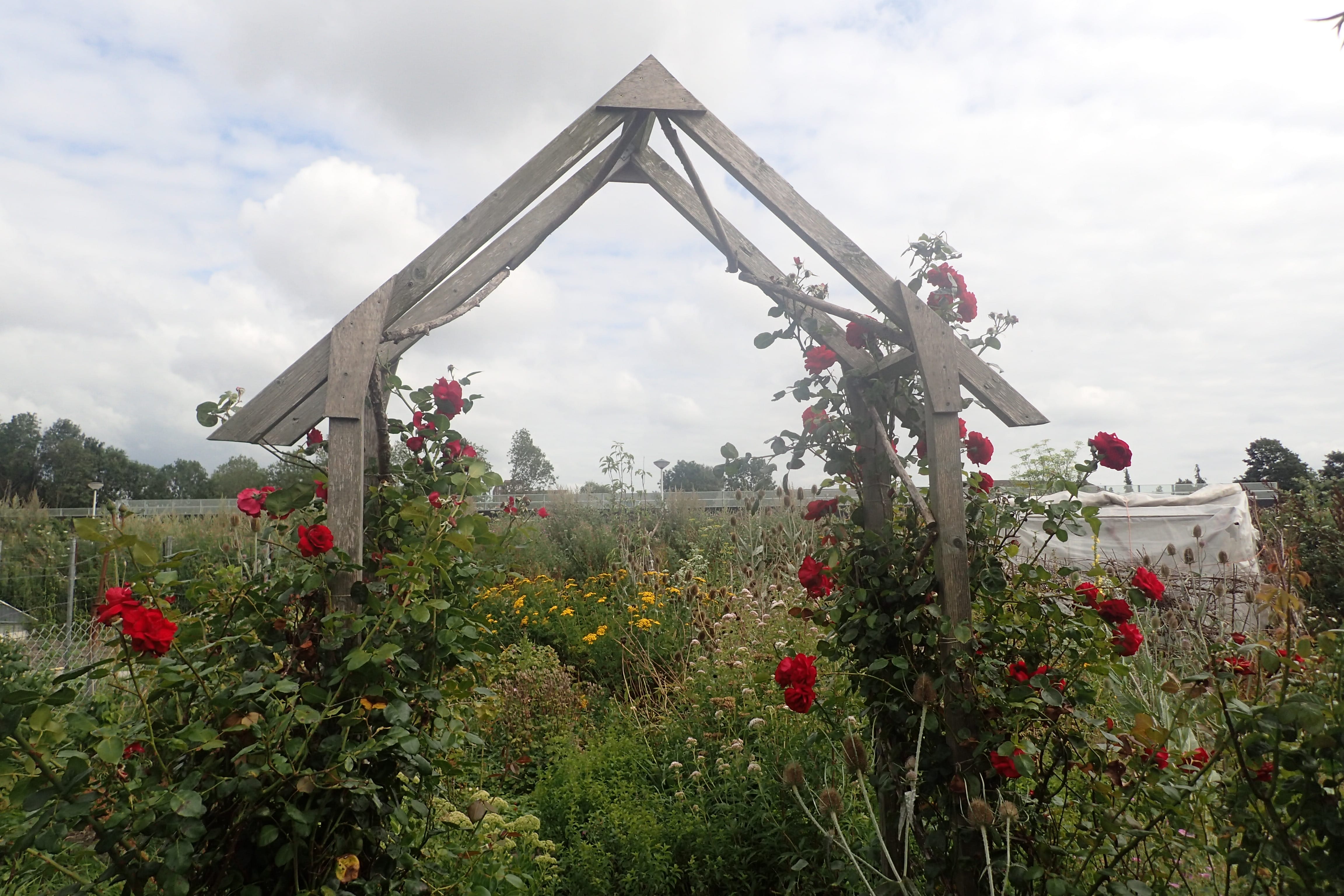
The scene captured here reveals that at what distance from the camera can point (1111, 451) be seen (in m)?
2.29

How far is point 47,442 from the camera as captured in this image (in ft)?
125

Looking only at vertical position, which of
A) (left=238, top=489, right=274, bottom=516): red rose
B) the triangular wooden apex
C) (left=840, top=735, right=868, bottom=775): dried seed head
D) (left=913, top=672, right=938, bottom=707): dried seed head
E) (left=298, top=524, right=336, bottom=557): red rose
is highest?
the triangular wooden apex

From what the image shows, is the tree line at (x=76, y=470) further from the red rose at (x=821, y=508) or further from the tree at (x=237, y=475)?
the red rose at (x=821, y=508)

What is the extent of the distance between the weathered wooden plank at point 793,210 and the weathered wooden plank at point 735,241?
0.56ft

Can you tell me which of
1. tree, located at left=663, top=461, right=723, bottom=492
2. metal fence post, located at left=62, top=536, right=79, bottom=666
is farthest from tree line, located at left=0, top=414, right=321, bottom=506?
metal fence post, located at left=62, top=536, right=79, bottom=666

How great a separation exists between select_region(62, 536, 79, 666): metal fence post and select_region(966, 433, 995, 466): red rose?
140 inches

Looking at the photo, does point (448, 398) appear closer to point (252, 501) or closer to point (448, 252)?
point (448, 252)

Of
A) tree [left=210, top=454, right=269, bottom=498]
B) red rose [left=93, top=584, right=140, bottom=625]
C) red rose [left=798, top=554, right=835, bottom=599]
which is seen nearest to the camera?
red rose [left=93, top=584, right=140, bottom=625]

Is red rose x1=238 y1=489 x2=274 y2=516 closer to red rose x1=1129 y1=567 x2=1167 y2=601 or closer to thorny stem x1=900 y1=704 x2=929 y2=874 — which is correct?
thorny stem x1=900 y1=704 x2=929 y2=874

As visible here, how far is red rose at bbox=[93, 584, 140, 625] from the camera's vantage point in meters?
1.62

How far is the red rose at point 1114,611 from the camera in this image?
215 centimetres

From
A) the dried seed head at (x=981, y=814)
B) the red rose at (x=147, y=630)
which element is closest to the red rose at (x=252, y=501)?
the red rose at (x=147, y=630)

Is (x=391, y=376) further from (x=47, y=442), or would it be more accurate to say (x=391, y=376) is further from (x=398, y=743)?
(x=47, y=442)

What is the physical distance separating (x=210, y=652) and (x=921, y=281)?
2533mm
